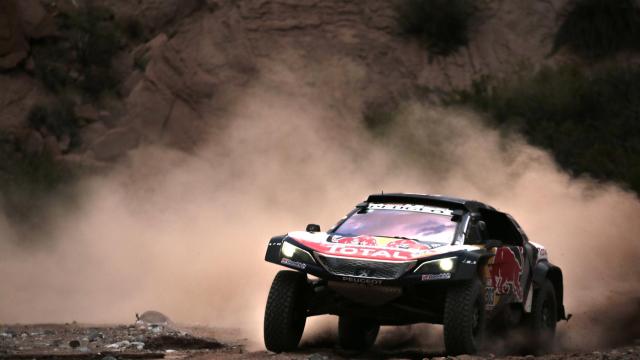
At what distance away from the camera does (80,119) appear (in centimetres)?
→ 2980

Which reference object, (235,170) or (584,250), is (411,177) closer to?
(235,170)

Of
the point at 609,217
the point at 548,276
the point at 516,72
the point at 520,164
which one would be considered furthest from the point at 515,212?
the point at 516,72

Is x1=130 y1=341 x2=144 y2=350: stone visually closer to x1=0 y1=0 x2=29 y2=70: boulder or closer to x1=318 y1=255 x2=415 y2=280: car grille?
x1=318 y1=255 x2=415 y2=280: car grille

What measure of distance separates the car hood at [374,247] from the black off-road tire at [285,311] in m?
0.37

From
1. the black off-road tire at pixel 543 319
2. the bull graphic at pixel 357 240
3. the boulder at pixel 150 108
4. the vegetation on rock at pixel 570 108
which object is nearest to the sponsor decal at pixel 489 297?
the bull graphic at pixel 357 240

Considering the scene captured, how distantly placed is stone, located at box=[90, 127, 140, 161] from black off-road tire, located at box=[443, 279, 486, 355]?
18.7m

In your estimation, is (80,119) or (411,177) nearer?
(411,177)

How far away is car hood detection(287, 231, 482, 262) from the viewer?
9930 millimetres

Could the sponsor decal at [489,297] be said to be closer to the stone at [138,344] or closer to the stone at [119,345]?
the stone at [138,344]

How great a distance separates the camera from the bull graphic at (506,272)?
1087cm

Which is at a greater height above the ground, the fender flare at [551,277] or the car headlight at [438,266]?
the fender flare at [551,277]

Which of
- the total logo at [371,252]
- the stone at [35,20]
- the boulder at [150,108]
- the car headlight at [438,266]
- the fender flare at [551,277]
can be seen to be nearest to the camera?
the car headlight at [438,266]

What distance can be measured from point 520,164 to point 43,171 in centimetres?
1187

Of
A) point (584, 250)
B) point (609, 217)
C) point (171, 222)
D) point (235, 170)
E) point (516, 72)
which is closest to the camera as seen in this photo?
point (584, 250)
